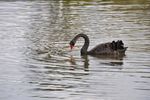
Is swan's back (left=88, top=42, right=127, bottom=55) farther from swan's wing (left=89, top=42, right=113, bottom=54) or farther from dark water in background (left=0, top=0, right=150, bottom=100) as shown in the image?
dark water in background (left=0, top=0, right=150, bottom=100)

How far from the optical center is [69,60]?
46.1 feet

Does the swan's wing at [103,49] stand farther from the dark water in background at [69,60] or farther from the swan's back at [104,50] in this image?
the dark water in background at [69,60]

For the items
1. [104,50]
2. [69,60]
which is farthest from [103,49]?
[69,60]

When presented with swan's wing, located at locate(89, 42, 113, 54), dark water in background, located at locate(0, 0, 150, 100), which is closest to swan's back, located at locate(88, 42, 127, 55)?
swan's wing, located at locate(89, 42, 113, 54)

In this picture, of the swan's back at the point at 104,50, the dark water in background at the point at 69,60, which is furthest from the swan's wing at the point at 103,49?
the dark water in background at the point at 69,60

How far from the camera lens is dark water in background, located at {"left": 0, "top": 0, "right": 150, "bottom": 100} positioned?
10477 mm

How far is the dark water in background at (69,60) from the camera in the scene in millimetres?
10477

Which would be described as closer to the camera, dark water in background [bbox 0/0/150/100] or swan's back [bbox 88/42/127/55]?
dark water in background [bbox 0/0/150/100]

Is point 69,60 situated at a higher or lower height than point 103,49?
lower

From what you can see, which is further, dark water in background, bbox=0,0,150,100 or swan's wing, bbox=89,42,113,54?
swan's wing, bbox=89,42,113,54

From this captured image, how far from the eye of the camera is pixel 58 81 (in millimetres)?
11367

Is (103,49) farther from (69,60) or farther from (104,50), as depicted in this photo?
(69,60)

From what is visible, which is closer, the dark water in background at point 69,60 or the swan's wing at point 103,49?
the dark water in background at point 69,60

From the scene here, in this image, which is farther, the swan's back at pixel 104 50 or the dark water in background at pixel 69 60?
the swan's back at pixel 104 50
